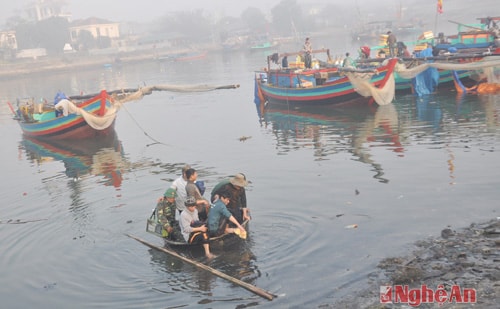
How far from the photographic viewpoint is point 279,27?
160 m

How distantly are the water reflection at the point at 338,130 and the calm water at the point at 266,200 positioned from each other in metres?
0.08

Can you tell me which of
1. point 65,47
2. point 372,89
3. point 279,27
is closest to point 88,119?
Answer: point 372,89

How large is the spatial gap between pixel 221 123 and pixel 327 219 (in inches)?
686

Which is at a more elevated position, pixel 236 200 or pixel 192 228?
pixel 236 200

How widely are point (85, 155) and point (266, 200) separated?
12107mm

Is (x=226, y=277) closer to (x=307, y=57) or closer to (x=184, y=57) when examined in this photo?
(x=307, y=57)

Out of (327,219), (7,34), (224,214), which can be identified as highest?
(7,34)

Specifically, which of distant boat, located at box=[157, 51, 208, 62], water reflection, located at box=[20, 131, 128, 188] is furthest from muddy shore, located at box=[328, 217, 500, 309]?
distant boat, located at box=[157, 51, 208, 62]

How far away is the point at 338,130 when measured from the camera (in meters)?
24.2

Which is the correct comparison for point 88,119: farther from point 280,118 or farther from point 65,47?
point 65,47

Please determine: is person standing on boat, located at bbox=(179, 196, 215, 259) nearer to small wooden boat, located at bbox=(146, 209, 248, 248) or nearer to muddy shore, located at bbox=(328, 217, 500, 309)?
small wooden boat, located at bbox=(146, 209, 248, 248)

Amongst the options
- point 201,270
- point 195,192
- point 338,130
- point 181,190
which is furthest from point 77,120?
point 201,270

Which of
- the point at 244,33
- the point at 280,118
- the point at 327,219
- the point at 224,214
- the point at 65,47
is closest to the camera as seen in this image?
the point at 224,214

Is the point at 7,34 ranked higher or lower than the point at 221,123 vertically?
higher
